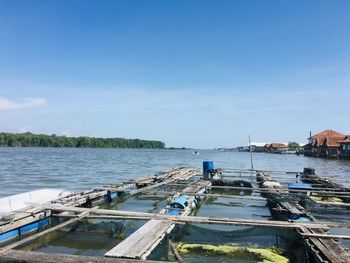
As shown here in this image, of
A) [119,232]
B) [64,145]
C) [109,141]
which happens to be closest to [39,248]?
[119,232]

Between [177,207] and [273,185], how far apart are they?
28.0 feet

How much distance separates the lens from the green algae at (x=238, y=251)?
8891 mm

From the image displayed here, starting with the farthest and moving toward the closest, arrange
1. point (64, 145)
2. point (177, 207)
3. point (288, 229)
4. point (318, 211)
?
point (64, 145) < point (318, 211) < point (177, 207) < point (288, 229)

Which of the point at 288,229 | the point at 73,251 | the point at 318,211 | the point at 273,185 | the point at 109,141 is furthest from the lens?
the point at 109,141

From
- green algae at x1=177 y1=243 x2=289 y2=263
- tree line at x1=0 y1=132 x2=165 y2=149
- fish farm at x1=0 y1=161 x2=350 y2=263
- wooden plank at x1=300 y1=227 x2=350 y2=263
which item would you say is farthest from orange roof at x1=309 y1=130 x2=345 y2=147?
tree line at x1=0 y1=132 x2=165 y2=149

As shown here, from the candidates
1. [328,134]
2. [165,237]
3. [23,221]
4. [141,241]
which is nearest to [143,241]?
[141,241]

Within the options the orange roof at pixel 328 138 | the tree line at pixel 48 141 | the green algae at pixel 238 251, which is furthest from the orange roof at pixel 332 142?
the tree line at pixel 48 141

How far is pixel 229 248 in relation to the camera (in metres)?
9.44

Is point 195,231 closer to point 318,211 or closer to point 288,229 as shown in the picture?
point 288,229

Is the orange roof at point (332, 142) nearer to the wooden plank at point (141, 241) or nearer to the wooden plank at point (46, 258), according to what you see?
the wooden plank at point (141, 241)

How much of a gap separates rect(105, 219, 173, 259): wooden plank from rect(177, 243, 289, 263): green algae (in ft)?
3.88

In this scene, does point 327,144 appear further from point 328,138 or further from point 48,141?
point 48,141

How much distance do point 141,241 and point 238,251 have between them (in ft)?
10.7

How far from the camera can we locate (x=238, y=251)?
930 cm
